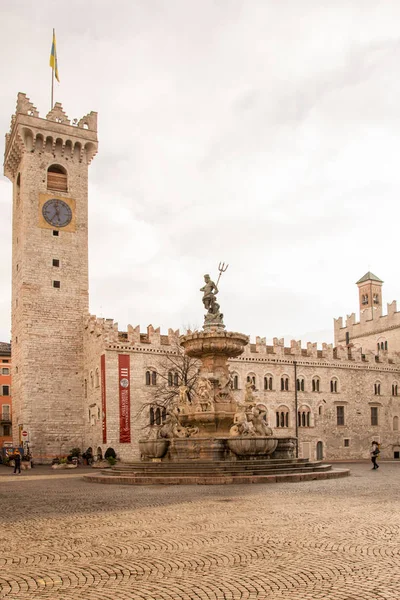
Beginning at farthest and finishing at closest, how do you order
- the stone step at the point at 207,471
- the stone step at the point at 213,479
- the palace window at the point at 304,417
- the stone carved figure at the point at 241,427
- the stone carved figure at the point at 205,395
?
the palace window at the point at 304,417 < the stone carved figure at the point at 205,395 < the stone carved figure at the point at 241,427 < the stone step at the point at 207,471 < the stone step at the point at 213,479

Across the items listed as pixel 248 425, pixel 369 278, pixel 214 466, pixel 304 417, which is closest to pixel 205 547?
pixel 214 466

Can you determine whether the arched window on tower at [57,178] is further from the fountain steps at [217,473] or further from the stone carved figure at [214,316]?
the fountain steps at [217,473]

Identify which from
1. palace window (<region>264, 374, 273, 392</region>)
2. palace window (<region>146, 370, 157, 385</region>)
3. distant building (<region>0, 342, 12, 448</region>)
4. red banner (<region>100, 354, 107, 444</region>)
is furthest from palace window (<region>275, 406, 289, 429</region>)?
distant building (<region>0, 342, 12, 448</region>)

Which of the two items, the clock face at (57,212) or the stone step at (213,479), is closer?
the stone step at (213,479)

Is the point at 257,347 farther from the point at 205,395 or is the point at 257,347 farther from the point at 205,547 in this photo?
the point at 205,547

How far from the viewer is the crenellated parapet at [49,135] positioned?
2329 inches

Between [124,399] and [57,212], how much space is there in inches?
720

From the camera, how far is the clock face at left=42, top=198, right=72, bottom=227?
58.8 metres

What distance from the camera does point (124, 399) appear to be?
172 ft

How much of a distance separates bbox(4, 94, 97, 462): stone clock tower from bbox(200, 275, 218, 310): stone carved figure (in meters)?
28.3

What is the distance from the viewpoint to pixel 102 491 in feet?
67.6

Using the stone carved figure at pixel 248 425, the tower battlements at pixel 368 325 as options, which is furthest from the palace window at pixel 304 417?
the stone carved figure at pixel 248 425

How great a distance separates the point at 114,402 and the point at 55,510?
119 ft

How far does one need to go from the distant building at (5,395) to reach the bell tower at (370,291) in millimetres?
44985
